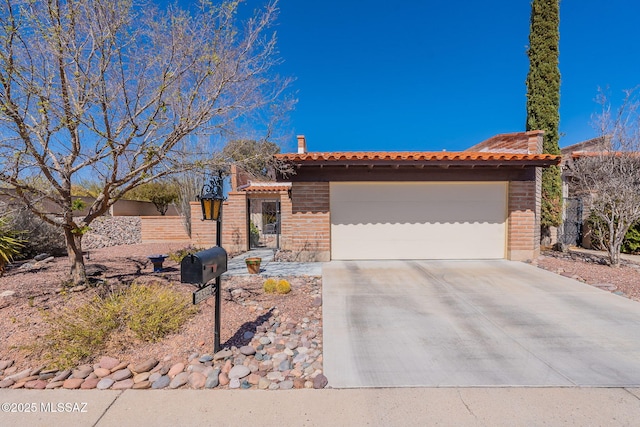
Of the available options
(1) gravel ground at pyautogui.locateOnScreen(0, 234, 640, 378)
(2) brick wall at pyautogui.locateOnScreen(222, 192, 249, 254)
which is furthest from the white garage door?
(2) brick wall at pyautogui.locateOnScreen(222, 192, 249, 254)

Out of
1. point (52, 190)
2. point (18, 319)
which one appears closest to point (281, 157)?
point (52, 190)

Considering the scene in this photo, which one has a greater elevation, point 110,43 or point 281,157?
point 110,43

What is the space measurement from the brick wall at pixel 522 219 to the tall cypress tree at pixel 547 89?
2.94m

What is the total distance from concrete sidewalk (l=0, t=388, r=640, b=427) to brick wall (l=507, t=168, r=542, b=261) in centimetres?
591

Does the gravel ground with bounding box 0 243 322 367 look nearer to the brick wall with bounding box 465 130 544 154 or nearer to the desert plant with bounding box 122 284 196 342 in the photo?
the desert plant with bounding box 122 284 196 342

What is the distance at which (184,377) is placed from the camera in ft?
8.98

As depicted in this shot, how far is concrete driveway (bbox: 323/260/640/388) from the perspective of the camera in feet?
9.13

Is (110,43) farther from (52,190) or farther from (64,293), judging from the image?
(64,293)

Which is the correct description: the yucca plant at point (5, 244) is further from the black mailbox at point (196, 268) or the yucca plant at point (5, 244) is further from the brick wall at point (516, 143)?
the brick wall at point (516, 143)

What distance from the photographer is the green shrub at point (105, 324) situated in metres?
3.04

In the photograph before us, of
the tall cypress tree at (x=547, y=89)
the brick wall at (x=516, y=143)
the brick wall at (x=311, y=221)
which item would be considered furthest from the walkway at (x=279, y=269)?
the tall cypress tree at (x=547, y=89)

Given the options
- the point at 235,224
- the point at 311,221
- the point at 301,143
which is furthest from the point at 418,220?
the point at 235,224

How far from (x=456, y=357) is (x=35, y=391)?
4.12 metres

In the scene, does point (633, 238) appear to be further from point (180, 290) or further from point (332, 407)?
point (180, 290)
